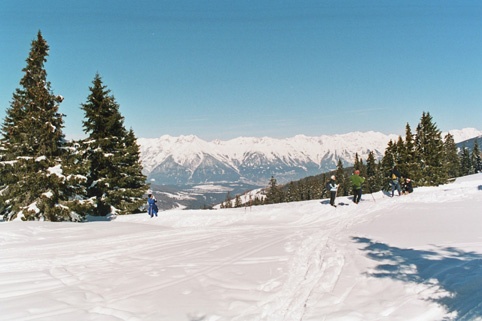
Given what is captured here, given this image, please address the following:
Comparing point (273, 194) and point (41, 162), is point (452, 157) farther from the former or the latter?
point (41, 162)

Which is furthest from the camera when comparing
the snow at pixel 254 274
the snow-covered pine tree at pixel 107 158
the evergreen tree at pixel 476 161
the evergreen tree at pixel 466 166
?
the evergreen tree at pixel 476 161

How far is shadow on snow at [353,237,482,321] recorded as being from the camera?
4.87m

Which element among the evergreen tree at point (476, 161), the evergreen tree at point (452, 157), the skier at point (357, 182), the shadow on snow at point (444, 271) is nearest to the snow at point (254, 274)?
the shadow on snow at point (444, 271)

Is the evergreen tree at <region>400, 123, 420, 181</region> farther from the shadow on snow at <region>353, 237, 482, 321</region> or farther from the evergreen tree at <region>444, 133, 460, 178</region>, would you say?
the evergreen tree at <region>444, 133, 460, 178</region>

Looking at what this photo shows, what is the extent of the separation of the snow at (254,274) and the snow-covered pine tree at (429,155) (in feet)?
111

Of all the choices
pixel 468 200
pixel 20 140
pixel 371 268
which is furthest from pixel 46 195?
pixel 468 200

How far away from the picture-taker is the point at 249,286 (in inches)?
258

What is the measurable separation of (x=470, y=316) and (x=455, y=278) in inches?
66.9

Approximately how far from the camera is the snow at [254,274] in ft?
17.4

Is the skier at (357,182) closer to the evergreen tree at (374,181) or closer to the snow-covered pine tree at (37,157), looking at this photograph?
the snow-covered pine tree at (37,157)

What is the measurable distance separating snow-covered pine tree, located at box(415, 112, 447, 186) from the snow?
111ft

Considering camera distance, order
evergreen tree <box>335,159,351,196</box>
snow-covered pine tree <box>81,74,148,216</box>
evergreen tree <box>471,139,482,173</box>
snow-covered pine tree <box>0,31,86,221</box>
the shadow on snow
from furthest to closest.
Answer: evergreen tree <box>335,159,351,196</box> < evergreen tree <box>471,139,482,173</box> < snow-covered pine tree <box>81,74,148,216</box> < snow-covered pine tree <box>0,31,86,221</box> < the shadow on snow

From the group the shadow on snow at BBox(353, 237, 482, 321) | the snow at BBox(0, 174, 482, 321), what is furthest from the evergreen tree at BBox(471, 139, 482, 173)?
the shadow on snow at BBox(353, 237, 482, 321)

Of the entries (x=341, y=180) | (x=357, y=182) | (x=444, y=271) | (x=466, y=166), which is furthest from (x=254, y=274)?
(x=466, y=166)
